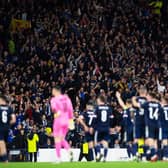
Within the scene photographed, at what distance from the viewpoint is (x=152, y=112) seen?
21.4 metres

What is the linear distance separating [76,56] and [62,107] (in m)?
7.58

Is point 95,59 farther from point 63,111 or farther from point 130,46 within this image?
point 63,111

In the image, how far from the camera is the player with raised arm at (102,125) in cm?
2095

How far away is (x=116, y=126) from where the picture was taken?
77.6 feet

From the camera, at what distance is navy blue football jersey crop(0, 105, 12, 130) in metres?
19.0

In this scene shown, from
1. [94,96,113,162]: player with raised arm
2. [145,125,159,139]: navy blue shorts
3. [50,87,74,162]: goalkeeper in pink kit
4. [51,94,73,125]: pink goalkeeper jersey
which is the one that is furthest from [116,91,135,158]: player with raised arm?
[51,94,73,125]: pink goalkeeper jersey

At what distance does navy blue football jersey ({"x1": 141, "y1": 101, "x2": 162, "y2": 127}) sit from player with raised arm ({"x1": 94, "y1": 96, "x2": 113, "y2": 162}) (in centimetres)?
108

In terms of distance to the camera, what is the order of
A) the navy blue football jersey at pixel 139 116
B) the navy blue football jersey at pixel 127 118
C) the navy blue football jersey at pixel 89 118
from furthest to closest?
the navy blue football jersey at pixel 127 118 → the navy blue football jersey at pixel 139 116 → the navy blue football jersey at pixel 89 118

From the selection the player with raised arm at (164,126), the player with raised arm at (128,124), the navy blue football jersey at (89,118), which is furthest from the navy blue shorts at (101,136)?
the player with raised arm at (164,126)

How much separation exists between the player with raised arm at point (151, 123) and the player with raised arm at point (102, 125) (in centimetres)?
110

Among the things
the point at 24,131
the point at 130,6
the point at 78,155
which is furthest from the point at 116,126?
the point at 130,6

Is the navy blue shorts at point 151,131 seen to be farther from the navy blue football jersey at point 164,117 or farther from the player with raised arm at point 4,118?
the player with raised arm at point 4,118

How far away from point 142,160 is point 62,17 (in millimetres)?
9063

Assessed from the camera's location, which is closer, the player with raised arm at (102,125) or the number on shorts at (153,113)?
the player with raised arm at (102,125)
